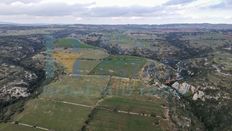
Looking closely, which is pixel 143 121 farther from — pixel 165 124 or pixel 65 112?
pixel 65 112

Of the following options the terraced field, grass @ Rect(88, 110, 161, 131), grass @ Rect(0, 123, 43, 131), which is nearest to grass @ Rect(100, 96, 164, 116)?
the terraced field

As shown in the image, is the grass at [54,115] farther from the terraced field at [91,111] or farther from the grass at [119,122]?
the grass at [119,122]

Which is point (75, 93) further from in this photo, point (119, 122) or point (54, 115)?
point (119, 122)

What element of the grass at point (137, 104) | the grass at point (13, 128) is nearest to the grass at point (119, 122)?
the grass at point (137, 104)

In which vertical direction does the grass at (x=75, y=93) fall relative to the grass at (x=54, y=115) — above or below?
above

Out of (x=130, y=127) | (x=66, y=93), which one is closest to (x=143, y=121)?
(x=130, y=127)

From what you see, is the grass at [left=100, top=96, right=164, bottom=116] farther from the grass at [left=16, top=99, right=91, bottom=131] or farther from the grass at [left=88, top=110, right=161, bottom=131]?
the grass at [left=16, top=99, right=91, bottom=131]
